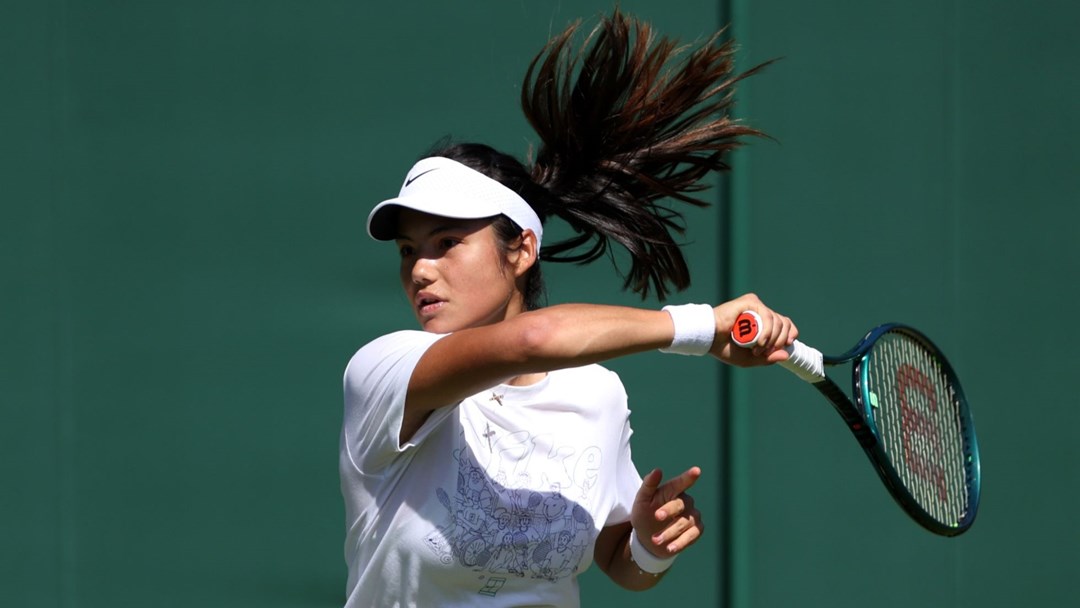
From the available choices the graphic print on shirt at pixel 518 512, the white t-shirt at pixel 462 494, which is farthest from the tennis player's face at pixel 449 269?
the graphic print on shirt at pixel 518 512

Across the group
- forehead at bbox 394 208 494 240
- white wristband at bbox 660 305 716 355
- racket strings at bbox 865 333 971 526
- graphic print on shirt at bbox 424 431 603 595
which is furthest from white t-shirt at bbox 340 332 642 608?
racket strings at bbox 865 333 971 526

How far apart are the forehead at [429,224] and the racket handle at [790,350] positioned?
1.64 ft

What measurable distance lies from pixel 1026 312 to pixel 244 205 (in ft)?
7.66

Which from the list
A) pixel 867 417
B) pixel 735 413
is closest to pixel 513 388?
pixel 867 417

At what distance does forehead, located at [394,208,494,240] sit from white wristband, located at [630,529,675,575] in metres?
0.63

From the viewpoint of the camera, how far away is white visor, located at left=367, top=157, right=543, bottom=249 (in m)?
2.33

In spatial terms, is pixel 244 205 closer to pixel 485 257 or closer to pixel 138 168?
pixel 138 168

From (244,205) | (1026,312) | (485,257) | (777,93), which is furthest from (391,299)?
(1026,312)

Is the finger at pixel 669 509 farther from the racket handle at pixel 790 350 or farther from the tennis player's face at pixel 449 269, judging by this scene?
the tennis player's face at pixel 449 269

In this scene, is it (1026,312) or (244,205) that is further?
(1026,312)

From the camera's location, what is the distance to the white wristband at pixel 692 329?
82.7 inches

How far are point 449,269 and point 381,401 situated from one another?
1.00ft

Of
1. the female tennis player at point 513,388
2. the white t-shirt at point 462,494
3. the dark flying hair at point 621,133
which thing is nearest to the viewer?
the female tennis player at point 513,388

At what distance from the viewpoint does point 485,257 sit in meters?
2.41
